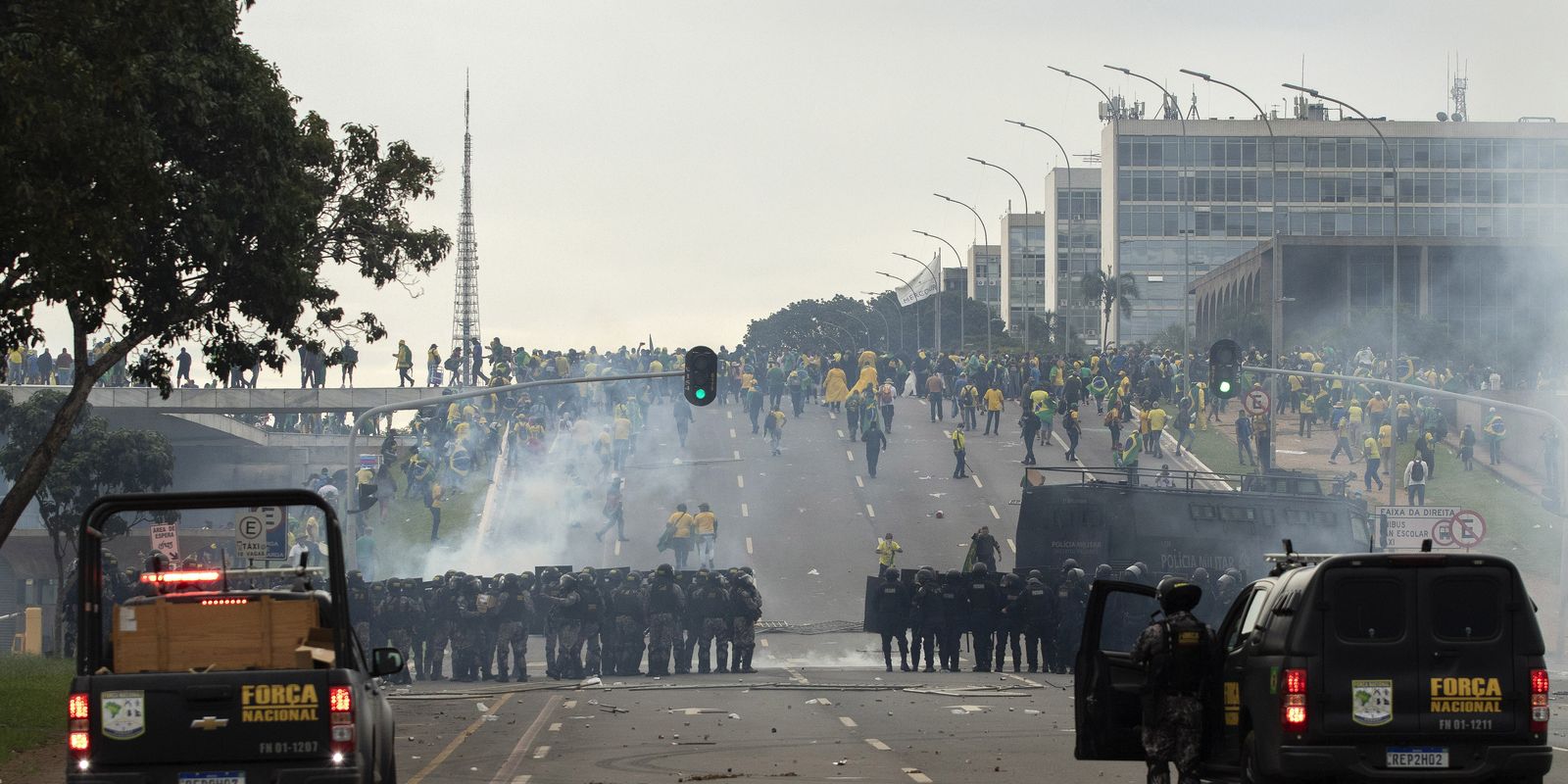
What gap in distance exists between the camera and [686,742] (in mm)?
18906

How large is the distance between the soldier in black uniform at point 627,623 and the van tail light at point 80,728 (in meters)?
18.6

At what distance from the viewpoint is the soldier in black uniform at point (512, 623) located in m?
28.3

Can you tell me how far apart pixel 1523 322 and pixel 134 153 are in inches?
4290

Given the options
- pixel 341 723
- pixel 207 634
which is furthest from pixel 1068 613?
pixel 341 723

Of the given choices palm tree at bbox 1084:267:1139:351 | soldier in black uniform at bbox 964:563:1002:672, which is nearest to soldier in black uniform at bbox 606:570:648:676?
soldier in black uniform at bbox 964:563:1002:672

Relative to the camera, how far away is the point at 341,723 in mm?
10828

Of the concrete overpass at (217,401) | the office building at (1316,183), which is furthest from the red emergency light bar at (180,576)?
the office building at (1316,183)

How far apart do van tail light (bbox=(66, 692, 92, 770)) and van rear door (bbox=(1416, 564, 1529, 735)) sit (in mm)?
7393

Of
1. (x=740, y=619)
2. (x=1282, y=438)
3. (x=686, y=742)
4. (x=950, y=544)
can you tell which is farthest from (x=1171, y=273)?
(x=686, y=742)

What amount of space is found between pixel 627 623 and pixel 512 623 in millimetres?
1741

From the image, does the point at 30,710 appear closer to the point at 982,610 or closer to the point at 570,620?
the point at 570,620

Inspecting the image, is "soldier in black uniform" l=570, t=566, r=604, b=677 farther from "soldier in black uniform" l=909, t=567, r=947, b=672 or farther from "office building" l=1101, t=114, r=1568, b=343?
"office building" l=1101, t=114, r=1568, b=343

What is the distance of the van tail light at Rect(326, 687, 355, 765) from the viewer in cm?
1082

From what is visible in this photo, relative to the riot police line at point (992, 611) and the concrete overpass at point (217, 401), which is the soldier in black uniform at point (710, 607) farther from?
the concrete overpass at point (217, 401)
